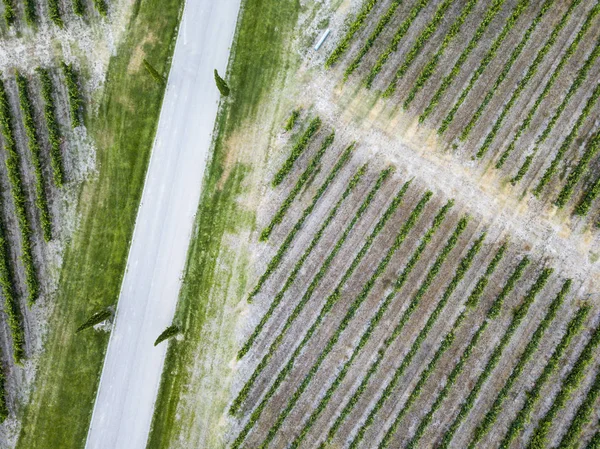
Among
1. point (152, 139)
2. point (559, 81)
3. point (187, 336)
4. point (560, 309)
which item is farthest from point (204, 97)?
point (560, 309)

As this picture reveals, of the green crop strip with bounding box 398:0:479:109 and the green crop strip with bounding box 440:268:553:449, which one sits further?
the green crop strip with bounding box 398:0:479:109

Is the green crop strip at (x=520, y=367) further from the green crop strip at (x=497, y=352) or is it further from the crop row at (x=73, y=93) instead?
the crop row at (x=73, y=93)

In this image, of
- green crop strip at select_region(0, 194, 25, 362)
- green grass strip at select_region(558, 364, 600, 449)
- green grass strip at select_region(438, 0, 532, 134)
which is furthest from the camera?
green grass strip at select_region(438, 0, 532, 134)

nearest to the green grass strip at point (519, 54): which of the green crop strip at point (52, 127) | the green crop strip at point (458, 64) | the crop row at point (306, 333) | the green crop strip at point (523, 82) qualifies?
the green crop strip at point (523, 82)

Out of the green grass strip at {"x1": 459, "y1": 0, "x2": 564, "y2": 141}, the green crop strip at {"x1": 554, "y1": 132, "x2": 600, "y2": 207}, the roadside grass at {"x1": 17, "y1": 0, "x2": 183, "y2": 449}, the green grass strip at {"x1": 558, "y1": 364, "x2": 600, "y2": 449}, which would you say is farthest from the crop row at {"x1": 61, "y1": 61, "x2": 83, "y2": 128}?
the green grass strip at {"x1": 558, "y1": 364, "x2": 600, "y2": 449}

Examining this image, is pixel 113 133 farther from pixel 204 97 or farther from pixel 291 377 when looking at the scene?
pixel 291 377

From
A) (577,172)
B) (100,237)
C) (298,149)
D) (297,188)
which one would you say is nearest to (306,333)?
(297,188)

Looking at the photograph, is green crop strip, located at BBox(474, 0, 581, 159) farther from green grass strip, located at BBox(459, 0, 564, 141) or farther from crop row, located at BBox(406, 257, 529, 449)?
crop row, located at BBox(406, 257, 529, 449)
